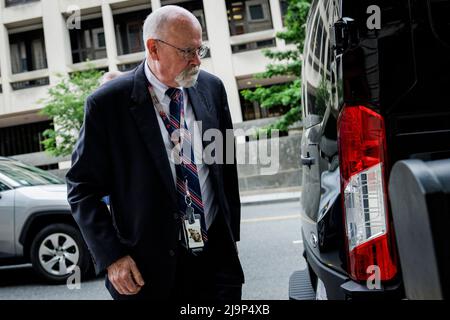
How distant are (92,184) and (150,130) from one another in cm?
33

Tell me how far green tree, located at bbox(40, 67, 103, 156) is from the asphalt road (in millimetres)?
9628

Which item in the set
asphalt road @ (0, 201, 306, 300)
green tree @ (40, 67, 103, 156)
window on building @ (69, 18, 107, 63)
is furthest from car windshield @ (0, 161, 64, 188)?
window on building @ (69, 18, 107, 63)

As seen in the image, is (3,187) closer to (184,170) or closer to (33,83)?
(184,170)

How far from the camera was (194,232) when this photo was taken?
208 centimetres

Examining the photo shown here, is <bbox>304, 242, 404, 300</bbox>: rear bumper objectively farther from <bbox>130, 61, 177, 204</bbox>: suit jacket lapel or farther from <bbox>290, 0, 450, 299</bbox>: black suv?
<bbox>130, 61, 177, 204</bbox>: suit jacket lapel

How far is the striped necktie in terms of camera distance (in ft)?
6.82

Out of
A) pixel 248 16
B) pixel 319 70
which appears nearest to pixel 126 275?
pixel 319 70

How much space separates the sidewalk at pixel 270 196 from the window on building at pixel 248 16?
745cm

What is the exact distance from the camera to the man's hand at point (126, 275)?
1979 millimetres

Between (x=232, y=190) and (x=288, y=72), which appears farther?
(x=288, y=72)

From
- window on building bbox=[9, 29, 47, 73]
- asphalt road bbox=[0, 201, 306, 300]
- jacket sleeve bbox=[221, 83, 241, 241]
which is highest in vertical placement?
window on building bbox=[9, 29, 47, 73]
